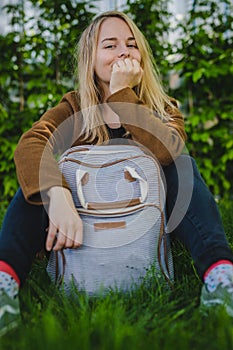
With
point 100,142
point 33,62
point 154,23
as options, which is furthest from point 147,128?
point 33,62

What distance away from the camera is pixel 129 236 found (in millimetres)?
1426

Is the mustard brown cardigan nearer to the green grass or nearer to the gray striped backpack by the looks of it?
the gray striped backpack

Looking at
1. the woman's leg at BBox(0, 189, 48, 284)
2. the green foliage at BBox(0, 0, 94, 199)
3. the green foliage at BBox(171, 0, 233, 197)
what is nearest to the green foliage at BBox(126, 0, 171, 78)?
the green foliage at BBox(171, 0, 233, 197)

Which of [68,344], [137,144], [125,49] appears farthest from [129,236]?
[125,49]

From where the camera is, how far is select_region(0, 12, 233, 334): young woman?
1.34 meters

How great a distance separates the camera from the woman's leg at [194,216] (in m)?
1.34

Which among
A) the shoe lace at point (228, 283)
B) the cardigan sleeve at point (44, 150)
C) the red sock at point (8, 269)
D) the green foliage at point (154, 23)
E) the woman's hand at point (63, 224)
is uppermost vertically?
the green foliage at point (154, 23)

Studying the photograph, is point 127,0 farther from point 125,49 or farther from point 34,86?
point 125,49

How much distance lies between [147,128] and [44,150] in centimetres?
32

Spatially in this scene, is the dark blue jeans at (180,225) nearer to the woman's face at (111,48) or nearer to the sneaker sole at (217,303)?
the sneaker sole at (217,303)

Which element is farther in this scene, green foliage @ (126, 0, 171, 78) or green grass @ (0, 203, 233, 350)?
green foliage @ (126, 0, 171, 78)

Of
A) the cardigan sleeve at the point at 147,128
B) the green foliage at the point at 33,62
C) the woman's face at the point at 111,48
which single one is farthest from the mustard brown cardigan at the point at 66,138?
the green foliage at the point at 33,62

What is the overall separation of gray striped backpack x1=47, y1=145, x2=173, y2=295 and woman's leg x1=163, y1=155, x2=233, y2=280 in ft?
0.17

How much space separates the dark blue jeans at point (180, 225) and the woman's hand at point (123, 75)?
33cm
